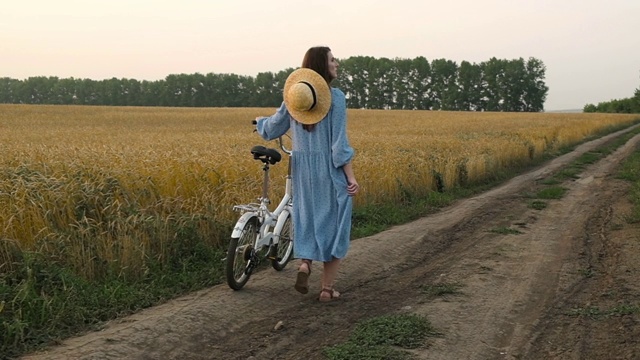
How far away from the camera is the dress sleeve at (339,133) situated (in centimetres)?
528

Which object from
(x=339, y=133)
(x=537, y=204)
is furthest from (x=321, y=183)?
(x=537, y=204)

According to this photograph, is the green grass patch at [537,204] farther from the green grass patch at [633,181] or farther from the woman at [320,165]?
the woman at [320,165]

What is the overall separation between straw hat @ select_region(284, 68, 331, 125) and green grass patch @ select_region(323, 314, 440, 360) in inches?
72.2

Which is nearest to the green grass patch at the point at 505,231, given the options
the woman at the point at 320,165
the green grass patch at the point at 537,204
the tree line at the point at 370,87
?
the green grass patch at the point at 537,204

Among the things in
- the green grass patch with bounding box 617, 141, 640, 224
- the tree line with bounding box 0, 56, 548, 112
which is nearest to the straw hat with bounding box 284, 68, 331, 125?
the green grass patch with bounding box 617, 141, 640, 224

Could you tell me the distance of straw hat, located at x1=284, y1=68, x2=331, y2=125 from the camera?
5.16 meters

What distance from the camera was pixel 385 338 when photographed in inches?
174

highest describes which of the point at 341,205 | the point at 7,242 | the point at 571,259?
the point at 341,205

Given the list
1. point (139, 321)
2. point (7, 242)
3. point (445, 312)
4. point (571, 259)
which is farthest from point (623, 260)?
point (7, 242)

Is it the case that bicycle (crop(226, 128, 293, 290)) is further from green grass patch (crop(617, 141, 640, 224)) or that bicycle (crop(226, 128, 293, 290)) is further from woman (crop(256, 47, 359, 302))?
green grass patch (crop(617, 141, 640, 224))

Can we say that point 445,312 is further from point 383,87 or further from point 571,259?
point 383,87

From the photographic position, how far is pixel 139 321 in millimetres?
4777

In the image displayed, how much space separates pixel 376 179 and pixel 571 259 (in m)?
5.23

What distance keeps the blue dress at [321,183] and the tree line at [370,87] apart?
10450 cm
